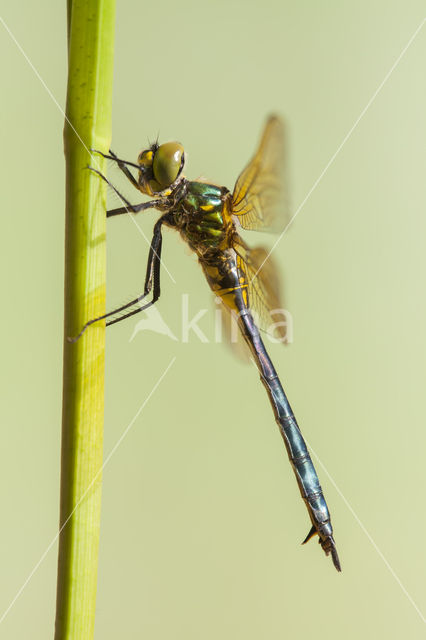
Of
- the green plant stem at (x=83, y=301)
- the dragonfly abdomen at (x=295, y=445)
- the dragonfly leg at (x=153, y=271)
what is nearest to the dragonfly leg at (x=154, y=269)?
the dragonfly leg at (x=153, y=271)

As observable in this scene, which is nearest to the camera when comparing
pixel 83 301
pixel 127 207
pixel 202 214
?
pixel 83 301

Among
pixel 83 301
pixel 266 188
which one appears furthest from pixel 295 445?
pixel 83 301

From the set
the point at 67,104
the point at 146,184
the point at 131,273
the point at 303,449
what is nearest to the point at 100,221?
the point at 67,104

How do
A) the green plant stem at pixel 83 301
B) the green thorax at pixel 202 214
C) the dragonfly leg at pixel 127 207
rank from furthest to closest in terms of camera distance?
the green thorax at pixel 202 214, the dragonfly leg at pixel 127 207, the green plant stem at pixel 83 301

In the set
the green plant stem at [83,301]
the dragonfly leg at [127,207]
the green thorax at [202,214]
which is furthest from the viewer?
the green thorax at [202,214]

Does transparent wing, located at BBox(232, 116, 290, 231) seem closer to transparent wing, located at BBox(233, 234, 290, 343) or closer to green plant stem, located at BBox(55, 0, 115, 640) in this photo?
transparent wing, located at BBox(233, 234, 290, 343)

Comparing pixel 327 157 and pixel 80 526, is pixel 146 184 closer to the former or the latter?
pixel 80 526

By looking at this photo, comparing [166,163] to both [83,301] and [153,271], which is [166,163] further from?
[83,301]

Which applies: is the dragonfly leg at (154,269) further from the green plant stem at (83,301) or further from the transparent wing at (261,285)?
the green plant stem at (83,301)
